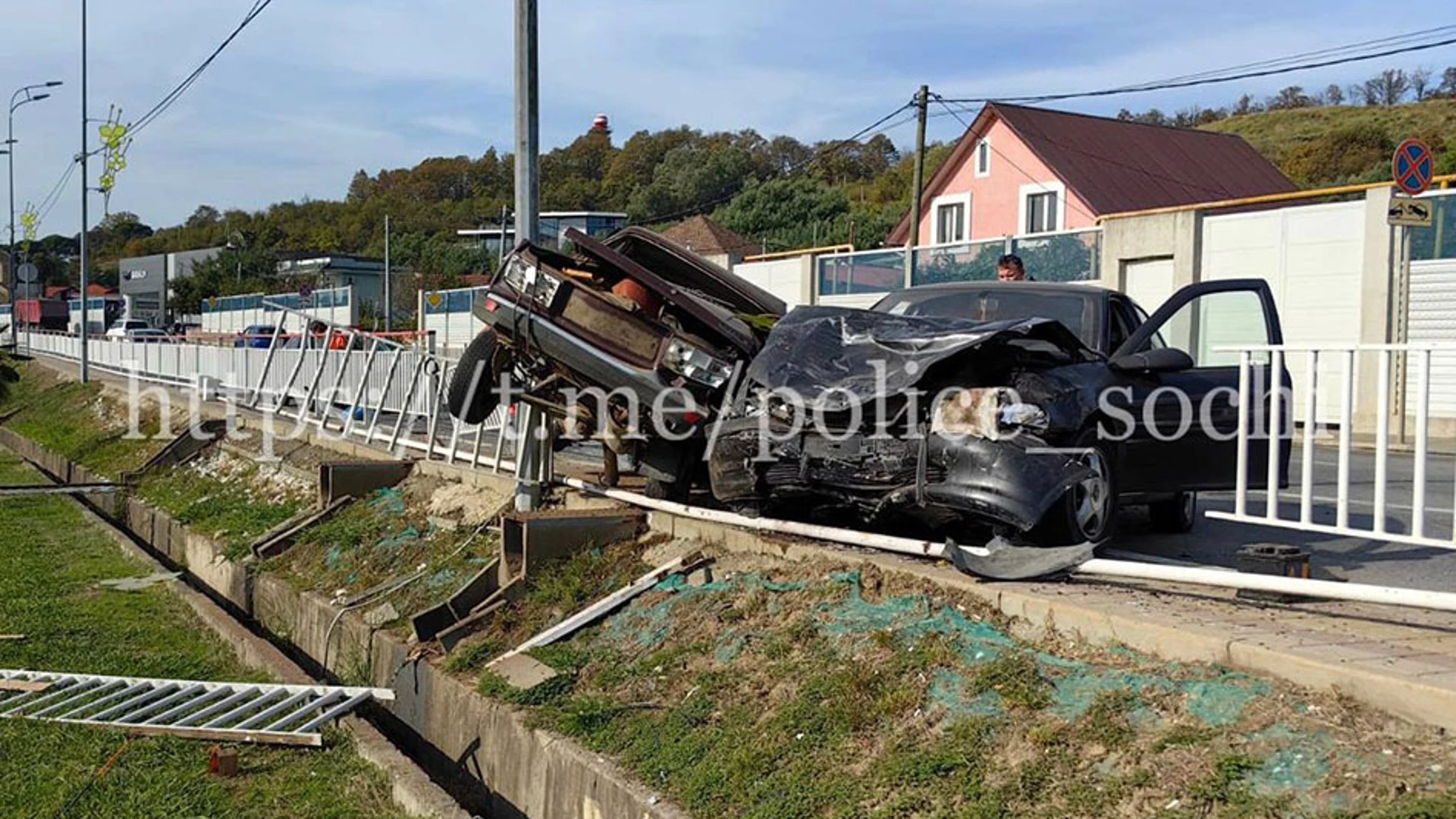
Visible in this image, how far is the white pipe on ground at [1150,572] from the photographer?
4.13 m

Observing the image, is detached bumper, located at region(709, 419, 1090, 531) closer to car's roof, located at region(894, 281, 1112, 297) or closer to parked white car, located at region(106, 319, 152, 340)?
car's roof, located at region(894, 281, 1112, 297)

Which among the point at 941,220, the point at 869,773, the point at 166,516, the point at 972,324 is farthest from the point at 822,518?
the point at 941,220

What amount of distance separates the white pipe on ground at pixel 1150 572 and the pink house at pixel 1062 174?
28446mm

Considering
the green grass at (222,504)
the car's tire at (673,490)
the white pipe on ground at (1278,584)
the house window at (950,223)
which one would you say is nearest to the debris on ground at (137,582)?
the green grass at (222,504)

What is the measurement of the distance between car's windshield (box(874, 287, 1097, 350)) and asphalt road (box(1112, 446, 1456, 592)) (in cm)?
133

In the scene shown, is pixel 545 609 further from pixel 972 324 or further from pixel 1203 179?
pixel 1203 179

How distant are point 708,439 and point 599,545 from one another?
1.17m

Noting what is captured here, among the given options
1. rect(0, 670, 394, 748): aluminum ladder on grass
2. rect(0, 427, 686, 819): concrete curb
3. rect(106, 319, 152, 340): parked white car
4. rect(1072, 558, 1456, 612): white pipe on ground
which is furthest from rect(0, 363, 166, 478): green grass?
rect(106, 319, 152, 340): parked white car

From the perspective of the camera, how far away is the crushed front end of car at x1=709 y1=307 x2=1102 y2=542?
5648 mm

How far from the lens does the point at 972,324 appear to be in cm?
616

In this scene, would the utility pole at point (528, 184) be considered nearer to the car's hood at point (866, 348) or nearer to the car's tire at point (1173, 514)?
the car's hood at point (866, 348)

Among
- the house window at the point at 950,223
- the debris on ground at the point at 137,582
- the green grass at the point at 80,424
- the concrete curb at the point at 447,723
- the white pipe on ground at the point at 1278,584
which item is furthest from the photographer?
the house window at the point at 950,223

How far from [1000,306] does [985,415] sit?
2137mm

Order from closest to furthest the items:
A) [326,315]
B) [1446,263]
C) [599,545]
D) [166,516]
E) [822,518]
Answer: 1. [822,518]
2. [599,545]
3. [166,516]
4. [1446,263]
5. [326,315]
